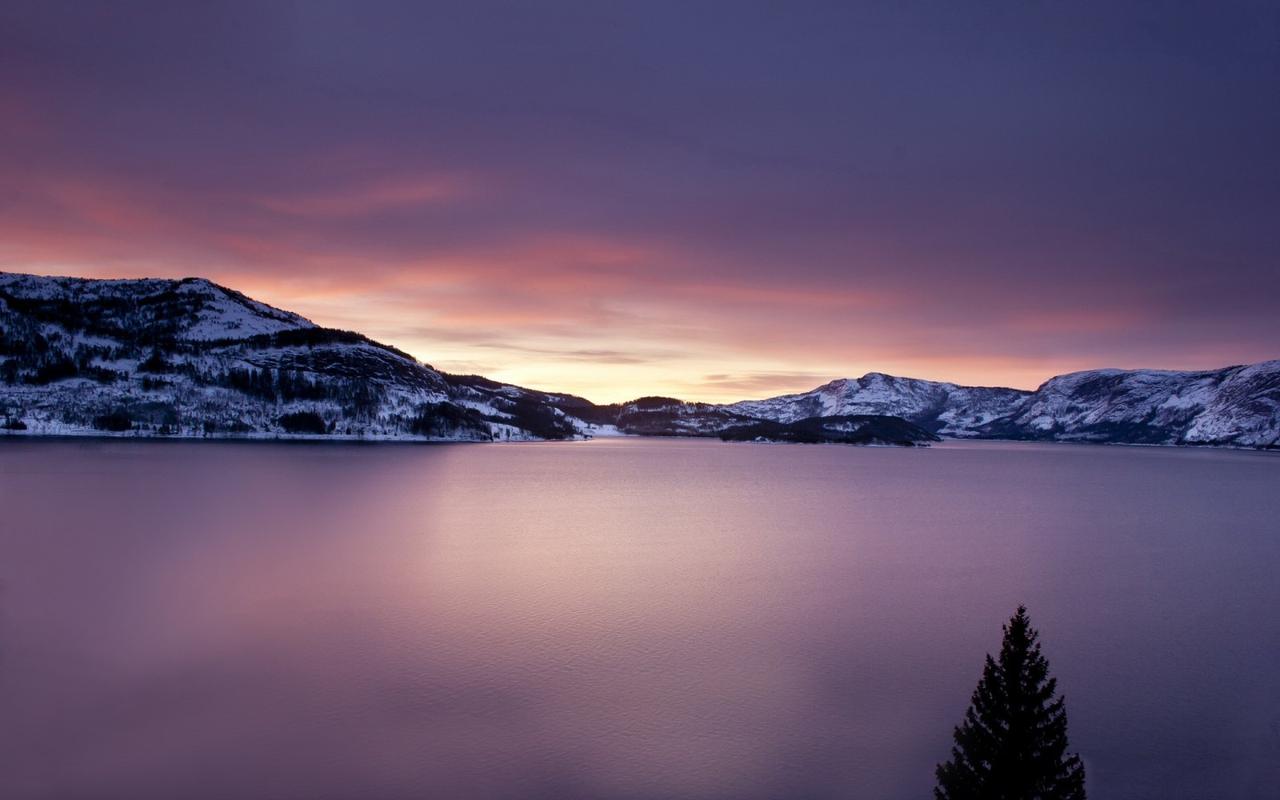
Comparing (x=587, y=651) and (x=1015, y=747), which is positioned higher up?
(x=1015, y=747)

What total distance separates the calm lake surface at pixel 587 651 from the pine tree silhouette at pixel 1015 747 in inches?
155

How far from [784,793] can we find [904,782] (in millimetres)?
2942

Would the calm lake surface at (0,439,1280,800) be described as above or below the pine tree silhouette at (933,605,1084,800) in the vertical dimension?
below

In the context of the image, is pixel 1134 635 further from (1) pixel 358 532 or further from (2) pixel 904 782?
(1) pixel 358 532

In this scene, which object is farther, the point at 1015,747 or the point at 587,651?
the point at 587,651

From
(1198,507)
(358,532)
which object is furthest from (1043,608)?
(1198,507)

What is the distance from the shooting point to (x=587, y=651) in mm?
25469

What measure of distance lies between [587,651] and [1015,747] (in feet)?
52.9

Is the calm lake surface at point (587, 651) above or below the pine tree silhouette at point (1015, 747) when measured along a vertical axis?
below

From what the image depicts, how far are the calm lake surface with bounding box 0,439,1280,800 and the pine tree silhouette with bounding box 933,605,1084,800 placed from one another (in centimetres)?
394

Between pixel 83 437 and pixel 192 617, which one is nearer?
pixel 192 617

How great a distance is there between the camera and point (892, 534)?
5694 cm

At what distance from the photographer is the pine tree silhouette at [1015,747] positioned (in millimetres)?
12016

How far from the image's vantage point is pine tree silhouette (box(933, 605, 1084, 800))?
1202 cm
